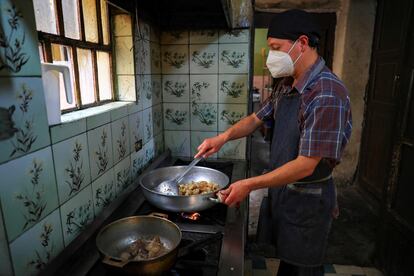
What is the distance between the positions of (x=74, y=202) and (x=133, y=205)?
28 centimetres

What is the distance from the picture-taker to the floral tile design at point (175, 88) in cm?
170

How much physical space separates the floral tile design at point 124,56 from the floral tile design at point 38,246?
726 millimetres

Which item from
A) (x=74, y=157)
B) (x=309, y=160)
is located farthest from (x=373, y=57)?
(x=74, y=157)

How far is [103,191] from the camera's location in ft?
3.60

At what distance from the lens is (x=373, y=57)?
2.75 metres

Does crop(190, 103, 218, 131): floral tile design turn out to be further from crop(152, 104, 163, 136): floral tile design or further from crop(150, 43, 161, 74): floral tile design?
crop(150, 43, 161, 74): floral tile design

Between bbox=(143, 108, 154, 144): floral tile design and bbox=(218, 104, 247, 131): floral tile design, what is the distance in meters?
0.41

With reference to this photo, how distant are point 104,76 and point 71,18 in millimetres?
314

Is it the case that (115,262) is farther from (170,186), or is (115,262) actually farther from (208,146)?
(208,146)

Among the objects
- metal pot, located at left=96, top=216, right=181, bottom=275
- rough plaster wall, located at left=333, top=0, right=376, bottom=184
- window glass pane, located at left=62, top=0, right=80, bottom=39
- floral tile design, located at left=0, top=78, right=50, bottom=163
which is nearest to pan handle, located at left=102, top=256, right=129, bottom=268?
metal pot, located at left=96, top=216, right=181, bottom=275

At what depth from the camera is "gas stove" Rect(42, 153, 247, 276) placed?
81 centimetres

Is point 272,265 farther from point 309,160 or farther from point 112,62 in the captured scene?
point 112,62

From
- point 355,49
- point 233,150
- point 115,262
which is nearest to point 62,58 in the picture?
point 115,262

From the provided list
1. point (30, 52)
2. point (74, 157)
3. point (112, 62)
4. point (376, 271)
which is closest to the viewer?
point (30, 52)
